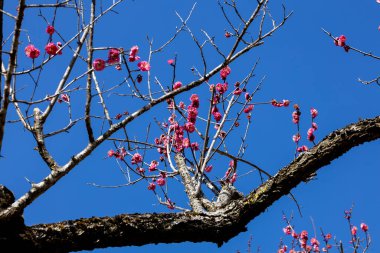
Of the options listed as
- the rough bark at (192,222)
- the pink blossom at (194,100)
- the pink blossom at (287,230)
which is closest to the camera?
the rough bark at (192,222)

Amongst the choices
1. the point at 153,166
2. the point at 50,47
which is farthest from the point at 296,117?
the point at 50,47

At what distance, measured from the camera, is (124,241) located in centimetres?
239

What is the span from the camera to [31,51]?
295cm

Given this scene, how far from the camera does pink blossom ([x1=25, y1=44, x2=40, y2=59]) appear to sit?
295cm

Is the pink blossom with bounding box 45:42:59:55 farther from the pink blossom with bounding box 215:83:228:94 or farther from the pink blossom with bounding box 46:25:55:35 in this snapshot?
the pink blossom with bounding box 215:83:228:94

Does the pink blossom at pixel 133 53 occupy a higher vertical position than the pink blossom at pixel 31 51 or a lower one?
higher

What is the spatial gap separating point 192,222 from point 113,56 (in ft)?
4.10

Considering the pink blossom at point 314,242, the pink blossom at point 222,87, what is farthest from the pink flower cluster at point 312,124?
the pink blossom at point 314,242

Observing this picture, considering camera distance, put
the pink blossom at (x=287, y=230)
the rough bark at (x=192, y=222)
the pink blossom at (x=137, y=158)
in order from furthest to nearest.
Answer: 1. the pink blossom at (x=287, y=230)
2. the pink blossom at (x=137, y=158)
3. the rough bark at (x=192, y=222)

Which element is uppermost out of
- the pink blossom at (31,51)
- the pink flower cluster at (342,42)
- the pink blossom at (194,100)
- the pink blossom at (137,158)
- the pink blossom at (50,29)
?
the pink flower cluster at (342,42)

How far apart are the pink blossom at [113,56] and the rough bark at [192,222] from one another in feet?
3.61

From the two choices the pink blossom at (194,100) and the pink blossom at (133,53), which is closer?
the pink blossom at (133,53)

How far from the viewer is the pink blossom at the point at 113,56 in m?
2.92

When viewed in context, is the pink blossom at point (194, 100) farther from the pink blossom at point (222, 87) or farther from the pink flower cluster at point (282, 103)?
the pink flower cluster at point (282, 103)
